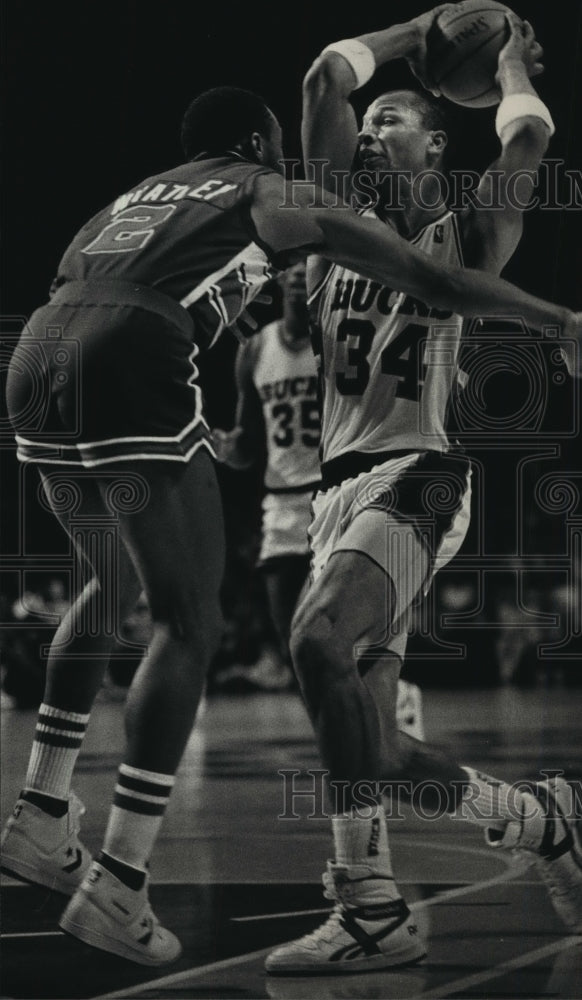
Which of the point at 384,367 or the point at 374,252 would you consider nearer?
the point at 374,252

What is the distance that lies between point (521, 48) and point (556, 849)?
2.21 m

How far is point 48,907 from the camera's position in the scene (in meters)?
4.01

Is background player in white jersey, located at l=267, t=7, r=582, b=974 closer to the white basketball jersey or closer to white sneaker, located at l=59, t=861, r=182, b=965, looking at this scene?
white sneaker, located at l=59, t=861, r=182, b=965

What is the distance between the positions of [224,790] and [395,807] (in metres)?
0.84

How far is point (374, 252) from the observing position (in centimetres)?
321

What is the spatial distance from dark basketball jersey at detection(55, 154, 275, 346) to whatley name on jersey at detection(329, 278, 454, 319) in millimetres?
489

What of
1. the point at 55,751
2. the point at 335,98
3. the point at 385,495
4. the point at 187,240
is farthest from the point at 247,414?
the point at 187,240

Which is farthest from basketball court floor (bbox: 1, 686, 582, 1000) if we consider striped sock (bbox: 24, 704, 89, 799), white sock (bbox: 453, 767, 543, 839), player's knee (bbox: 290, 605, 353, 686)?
player's knee (bbox: 290, 605, 353, 686)

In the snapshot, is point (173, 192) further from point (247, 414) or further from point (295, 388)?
point (247, 414)

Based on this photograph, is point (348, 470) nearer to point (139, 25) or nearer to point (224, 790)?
point (139, 25)

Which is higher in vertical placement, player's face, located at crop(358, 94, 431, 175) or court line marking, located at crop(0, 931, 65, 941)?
player's face, located at crop(358, 94, 431, 175)

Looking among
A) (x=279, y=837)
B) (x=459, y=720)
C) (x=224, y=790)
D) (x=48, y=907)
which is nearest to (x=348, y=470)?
(x=48, y=907)

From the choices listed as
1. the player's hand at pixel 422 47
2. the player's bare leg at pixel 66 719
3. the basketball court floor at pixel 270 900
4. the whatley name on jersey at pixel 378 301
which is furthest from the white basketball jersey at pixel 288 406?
the player's bare leg at pixel 66 719

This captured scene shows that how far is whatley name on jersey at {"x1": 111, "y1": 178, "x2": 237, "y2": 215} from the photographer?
10.9 feet
